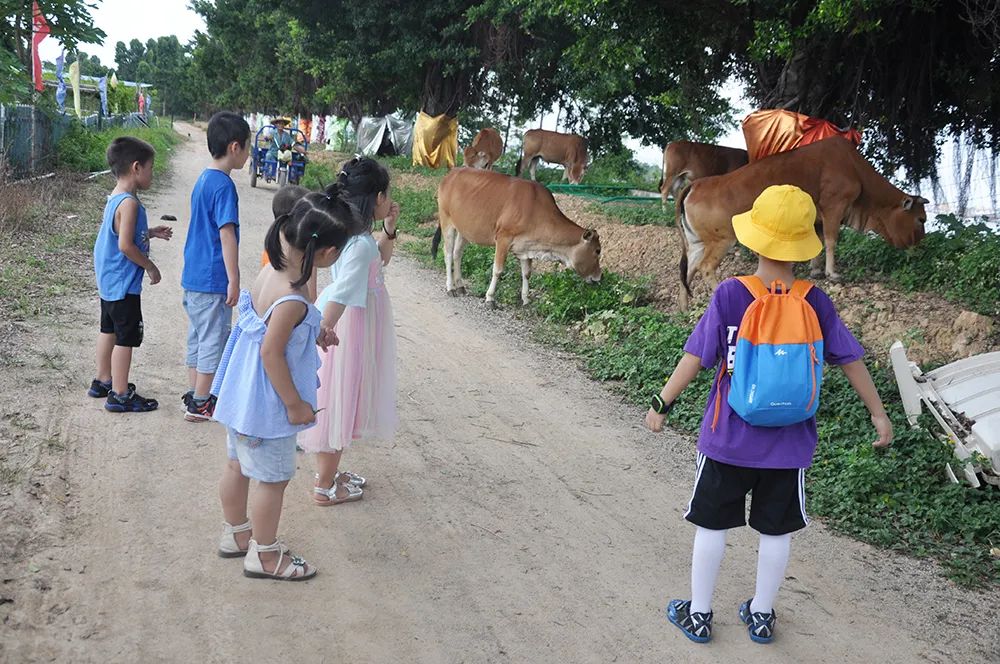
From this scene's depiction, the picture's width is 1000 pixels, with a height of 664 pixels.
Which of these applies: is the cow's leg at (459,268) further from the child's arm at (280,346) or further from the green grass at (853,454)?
the child's arm at (280,346)

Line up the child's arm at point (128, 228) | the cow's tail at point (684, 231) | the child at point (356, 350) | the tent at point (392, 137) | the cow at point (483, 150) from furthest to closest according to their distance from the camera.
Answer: the tent at point (392, 137)
the cow at point (483, 150)
the cow's tail at point (684, 231)
the child's arm at point (128, 228)
the child at point (356, 350)

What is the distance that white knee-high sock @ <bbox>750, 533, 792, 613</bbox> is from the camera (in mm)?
3545

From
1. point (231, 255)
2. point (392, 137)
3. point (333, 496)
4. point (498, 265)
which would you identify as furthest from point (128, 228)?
point (392, 137)

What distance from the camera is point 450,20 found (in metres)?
22.7

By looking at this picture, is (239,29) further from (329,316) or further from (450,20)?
(329,316)

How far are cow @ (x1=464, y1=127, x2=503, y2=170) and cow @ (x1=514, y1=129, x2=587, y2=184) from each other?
2.61ft

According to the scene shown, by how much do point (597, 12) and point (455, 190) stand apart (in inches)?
109

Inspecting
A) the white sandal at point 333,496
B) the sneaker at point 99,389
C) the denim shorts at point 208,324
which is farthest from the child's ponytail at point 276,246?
the sneaker at point 99,389

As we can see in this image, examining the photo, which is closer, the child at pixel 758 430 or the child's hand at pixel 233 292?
the child at pixel 758 430

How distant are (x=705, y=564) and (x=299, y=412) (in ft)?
5.70

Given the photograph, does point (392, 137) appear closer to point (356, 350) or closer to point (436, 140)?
point (436, 140)

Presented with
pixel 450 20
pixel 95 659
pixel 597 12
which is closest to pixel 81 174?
pixel 450 20

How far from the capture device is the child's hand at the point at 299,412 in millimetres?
3533

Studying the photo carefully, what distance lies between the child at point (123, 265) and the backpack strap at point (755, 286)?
3.66 meters
